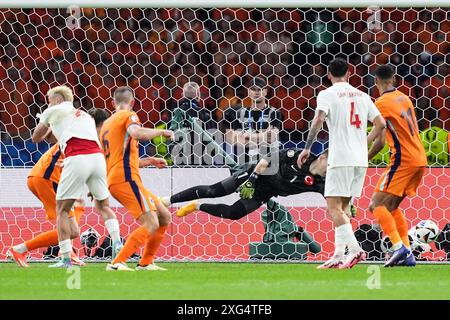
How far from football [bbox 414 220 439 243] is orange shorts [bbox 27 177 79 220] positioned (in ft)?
11.8

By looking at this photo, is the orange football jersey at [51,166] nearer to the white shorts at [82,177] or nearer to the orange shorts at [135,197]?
the white shorts at [82,177]

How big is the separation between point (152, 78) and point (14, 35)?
175 cm

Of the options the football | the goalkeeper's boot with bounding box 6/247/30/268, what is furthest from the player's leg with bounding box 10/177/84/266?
the football

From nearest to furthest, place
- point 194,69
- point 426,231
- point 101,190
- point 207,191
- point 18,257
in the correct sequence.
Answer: point 101,190 → point 18,257 → point 426,231 → point 207,191 → point 194,69

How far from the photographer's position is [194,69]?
45.2ft

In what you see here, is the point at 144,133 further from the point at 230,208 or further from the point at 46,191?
the point at 230,208

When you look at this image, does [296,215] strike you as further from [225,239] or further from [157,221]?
[157,221]

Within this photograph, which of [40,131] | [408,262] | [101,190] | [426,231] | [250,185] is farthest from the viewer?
[250,185]

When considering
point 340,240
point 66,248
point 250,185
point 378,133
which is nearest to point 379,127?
point 378,133

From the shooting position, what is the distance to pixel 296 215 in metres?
12.3

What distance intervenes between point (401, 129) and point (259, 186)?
6.37ft

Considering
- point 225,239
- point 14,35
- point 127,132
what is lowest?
point 225,239

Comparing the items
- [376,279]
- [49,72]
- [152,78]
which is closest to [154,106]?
[152,78]

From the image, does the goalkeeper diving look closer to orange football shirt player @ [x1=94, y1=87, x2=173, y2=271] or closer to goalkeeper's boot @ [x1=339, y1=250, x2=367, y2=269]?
orange football shirt player @ [x1=94, y1=87, x2=173, y2=271]
